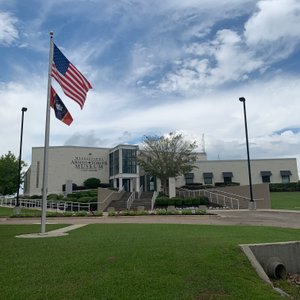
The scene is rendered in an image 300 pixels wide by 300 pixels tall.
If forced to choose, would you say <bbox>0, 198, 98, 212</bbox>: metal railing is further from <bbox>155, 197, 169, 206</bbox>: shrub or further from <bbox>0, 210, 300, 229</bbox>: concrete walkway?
<bbox>0, 210, 300, 229</bbox>: concrete walkway

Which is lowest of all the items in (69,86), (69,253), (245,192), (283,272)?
(283,272)

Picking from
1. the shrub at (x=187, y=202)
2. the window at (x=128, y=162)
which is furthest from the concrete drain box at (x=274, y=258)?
the window at (x=128, y=162)

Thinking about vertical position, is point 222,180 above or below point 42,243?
above

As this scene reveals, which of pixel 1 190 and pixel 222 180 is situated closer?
pixel 1 190

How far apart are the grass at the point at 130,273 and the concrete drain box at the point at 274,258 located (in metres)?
0.22

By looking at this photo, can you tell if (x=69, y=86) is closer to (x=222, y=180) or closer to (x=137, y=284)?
(x=137, y=284)

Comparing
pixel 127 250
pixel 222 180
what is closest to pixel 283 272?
pixel 127 250

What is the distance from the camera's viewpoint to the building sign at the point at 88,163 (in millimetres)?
54906

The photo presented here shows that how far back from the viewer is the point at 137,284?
5.33m

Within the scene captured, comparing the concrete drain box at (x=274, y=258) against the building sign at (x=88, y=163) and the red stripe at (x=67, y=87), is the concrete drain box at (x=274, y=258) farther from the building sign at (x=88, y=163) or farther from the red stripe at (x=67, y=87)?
the building sign at (x=88, y=163)

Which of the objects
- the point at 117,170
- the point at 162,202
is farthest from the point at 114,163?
the point at 162,202

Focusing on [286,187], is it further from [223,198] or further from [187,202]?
[187,202]

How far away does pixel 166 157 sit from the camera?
41.4 metres

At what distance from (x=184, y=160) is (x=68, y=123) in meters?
29.8
